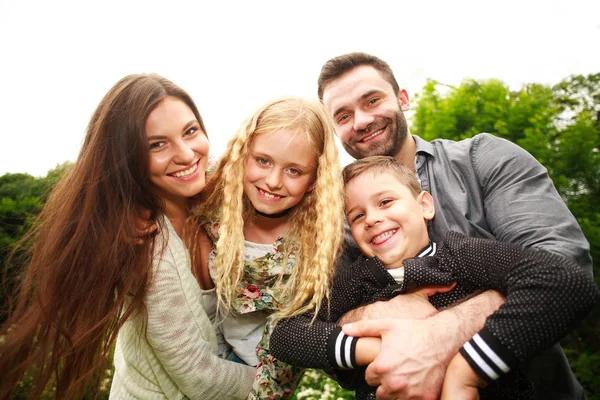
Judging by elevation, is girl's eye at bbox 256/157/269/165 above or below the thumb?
above

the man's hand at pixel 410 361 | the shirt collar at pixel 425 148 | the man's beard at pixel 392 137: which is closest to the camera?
the man's hand at pixel 410 361

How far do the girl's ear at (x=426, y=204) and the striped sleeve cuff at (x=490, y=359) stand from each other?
0.79 meters

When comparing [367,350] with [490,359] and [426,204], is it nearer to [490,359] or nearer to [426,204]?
[490,359]

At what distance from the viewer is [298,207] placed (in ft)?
7.47

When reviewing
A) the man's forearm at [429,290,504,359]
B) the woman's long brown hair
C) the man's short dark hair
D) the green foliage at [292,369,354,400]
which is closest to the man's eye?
the man's short dark hair

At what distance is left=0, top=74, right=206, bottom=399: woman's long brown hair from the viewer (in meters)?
1.69

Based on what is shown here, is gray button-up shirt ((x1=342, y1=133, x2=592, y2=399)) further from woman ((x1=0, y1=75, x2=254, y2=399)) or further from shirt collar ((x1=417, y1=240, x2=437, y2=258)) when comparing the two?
woman ((x1=0, y1=75, x2=254, y2=399))

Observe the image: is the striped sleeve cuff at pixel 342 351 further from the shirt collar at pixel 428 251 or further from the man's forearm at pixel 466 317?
the shirt collar at pixel 428 251

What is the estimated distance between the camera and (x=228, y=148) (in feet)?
7.26

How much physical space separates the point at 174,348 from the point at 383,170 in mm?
1432

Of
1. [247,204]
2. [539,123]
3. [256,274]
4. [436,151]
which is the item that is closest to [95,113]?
[247,204]

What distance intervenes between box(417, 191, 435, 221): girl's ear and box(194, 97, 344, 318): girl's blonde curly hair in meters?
0.45

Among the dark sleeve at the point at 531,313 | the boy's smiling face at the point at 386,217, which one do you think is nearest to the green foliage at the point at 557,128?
the boy's smiling face at the point at 386,217

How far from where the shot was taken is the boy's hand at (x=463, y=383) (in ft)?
4.22
